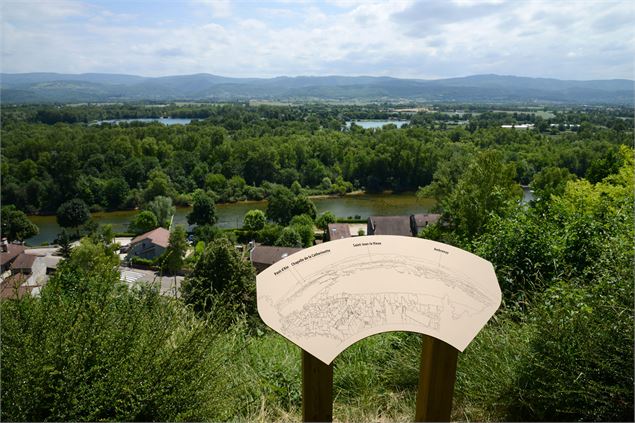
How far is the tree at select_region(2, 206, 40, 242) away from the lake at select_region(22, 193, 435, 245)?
2.58ft

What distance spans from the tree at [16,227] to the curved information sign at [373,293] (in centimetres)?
3261

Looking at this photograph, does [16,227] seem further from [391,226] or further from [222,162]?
[391,226]

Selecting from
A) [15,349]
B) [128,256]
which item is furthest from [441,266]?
[128,256]

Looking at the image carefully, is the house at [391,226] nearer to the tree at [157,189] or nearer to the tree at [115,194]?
the tree at [157,189]

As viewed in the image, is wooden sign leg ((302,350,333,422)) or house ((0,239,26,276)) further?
house ((0,239,26,276))

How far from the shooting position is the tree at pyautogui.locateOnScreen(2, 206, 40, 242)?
29.5m

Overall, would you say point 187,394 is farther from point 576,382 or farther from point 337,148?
point 337,148

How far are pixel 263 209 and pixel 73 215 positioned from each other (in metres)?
13.6

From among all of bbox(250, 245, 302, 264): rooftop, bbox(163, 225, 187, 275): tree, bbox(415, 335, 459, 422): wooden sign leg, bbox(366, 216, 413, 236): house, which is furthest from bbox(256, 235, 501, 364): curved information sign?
bbox(366, 216, 413, 236): house

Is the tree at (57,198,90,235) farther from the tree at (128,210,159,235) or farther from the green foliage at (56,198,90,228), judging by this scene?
the tree at (128,210,159,235)

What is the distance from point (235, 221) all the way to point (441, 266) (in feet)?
105

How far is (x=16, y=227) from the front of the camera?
2986 cm

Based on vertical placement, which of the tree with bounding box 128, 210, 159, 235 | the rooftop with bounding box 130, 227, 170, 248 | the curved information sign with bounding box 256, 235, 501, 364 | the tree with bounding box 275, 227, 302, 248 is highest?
the curved information sign with bounding box 256, 235, 501, 364

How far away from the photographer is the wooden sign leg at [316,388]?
2820 mm
